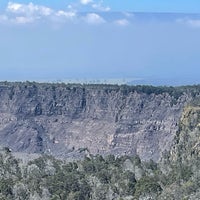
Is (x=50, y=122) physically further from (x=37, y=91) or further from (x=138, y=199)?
(x=138, y=199)

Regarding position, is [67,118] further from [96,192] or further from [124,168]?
[96,192]

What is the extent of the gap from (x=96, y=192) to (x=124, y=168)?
38.2ft

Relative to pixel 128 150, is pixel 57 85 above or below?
above

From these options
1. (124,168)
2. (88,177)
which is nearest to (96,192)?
Result: (88,177)

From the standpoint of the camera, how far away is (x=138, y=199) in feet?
205

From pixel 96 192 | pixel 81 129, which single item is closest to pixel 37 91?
pixel 81 129

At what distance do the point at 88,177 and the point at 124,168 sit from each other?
717 centimetres

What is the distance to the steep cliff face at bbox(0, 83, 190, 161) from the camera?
118 metres

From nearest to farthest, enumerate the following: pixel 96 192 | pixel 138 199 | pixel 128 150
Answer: pixel 138 199
pixel 96 192
pixel 128 150

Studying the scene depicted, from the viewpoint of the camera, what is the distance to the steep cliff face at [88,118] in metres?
118

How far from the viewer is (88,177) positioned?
241ft

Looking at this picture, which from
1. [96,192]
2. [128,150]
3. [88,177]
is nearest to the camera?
[96,192]

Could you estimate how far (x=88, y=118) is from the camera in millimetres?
123812

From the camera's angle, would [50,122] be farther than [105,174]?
Yes
